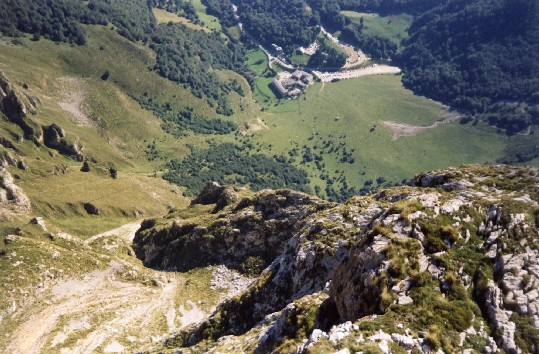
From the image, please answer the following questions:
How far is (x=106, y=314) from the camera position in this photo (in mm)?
91812

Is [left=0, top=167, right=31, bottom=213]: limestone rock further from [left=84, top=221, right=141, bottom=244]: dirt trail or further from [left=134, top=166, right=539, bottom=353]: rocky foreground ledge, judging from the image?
[left=134, top=166, right=539, bottom=353]: rocky foreground ledge

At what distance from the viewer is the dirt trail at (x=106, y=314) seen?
79938 millimetres

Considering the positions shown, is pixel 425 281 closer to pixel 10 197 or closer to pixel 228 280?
pixel 228 280

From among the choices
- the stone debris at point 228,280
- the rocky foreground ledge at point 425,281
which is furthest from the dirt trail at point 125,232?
the rocky foreground ledge at point 425,281

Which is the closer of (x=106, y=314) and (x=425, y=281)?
(x=425, y=281)

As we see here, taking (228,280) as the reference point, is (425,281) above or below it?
above

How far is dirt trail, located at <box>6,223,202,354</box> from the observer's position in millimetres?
79938

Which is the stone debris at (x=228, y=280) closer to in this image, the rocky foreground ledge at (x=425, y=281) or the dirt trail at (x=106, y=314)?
the dirt trail at (x=106, y=314)

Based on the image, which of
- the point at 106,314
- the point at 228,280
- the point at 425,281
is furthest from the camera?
the point at 228,280

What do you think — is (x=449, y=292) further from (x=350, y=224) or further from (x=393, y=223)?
(x=350, y=224)

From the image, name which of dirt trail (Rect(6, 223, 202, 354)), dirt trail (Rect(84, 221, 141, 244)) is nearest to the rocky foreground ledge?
dirt trail (Rect(6, 223, 202, 354))

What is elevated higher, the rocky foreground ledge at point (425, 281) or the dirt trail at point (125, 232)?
the rocky foreground ledge at point (425, 281)

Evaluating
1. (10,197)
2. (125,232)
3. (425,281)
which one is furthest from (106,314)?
(10,197)

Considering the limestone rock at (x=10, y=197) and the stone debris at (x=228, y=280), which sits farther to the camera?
the limestone rock at (x=10, y=197)
